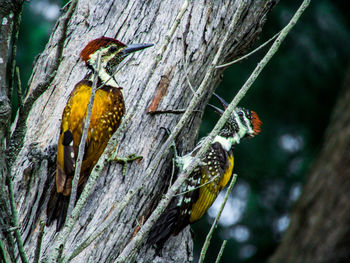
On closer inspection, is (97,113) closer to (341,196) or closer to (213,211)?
(341,196)

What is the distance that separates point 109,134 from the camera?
3213 mm

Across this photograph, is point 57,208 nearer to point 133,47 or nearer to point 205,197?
point 133,47

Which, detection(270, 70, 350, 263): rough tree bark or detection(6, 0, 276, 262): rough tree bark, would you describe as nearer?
A: detection(270, 70, 350, 263): rough tree bark

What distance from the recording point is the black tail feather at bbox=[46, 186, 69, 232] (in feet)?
9.38

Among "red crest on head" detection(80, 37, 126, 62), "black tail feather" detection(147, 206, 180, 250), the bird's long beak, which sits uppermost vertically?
the bird's long beak

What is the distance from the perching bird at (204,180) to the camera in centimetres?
371

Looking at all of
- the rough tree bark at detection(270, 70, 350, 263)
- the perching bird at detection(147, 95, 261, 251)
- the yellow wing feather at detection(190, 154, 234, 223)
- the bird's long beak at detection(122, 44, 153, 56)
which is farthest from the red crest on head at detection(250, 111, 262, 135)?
the rough tree bark at detection(270, 70, 350, 263)

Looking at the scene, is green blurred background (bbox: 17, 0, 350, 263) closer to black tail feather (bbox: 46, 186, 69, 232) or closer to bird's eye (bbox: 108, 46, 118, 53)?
bird's eye (bbox: 108, 46, 118, 53)

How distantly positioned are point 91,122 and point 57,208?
63 centimetres

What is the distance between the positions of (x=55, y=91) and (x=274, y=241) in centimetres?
429

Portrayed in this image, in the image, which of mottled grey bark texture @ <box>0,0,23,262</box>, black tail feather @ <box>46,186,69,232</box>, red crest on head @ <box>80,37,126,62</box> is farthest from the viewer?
red crest on head @ <box>80,37,126,62</box>

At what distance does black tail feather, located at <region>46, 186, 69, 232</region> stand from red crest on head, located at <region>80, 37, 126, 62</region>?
101 centimetres

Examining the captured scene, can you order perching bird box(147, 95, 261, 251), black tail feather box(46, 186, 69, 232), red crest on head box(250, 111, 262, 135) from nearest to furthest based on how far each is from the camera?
black tail feather box(46, 186, 69, 232)
perching bird box(147, 95, 261, 251)
red crest on head box(250, 111, 262, 135)

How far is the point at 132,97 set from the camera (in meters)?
3.36
